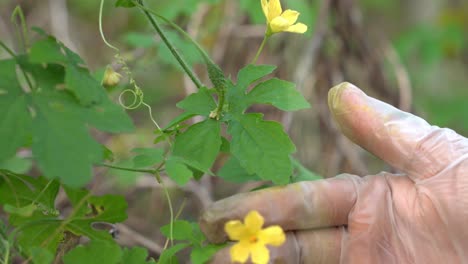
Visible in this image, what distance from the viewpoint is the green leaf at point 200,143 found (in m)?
1.48

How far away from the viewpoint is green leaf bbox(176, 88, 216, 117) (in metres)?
1.50

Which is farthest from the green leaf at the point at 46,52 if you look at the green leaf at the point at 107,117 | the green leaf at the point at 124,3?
the green leaf at the point at 124,3

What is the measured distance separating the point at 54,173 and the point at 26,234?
0.46 metres

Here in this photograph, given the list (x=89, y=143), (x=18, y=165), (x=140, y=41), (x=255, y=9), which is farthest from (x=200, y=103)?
(x=255, y=9)

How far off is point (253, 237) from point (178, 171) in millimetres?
220

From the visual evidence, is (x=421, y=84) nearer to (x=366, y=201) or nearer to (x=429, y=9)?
(x=429, y=9)

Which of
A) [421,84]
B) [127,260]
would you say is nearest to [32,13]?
[421,84]

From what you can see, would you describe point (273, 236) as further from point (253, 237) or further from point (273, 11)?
point (273, 11)

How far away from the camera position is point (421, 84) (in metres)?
6.43

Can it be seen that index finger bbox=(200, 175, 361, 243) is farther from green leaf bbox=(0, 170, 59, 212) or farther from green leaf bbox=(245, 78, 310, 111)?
green leaf bbox=(0, 170, 59, 212)

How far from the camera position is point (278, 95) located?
154 cm

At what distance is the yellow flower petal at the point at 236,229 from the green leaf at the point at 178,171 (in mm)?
134

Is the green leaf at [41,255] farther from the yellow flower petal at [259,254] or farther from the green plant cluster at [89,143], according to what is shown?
the yellow flower petal at [259,254]

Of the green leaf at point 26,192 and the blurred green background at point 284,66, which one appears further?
the blurred green background at point 284,66
